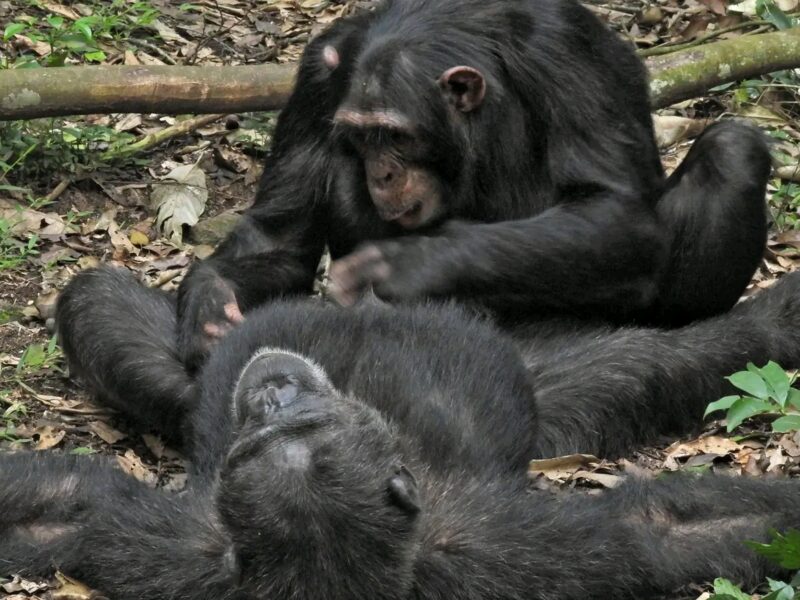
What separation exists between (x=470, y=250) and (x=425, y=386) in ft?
5.24

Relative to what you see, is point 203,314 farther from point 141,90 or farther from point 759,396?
point 759,396

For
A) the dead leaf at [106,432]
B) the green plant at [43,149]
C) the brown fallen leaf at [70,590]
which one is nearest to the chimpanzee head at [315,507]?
the brown fallen leaf at [70,590]

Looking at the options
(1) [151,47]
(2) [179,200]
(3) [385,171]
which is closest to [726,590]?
(3) [385,171]

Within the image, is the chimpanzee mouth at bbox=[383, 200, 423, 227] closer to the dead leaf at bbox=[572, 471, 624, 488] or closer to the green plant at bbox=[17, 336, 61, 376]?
the dead leaf at bbox=[572, 471, 624, 488]

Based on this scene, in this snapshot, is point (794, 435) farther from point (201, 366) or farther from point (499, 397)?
point (201, 366)

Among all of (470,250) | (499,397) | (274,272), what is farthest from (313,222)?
(499,397)

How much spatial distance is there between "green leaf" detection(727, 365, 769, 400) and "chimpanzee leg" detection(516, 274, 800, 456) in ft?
4.80

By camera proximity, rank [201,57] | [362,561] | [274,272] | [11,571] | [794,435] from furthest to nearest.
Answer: [201,57]
[274,272]
[794,435]
[11,571]
[362,561]

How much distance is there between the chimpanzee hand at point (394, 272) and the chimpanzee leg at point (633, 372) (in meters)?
0.67

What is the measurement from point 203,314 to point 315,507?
3.06 m

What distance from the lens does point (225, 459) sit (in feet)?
19.3

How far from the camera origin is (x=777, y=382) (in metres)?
6.64

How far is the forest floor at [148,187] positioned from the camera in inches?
321

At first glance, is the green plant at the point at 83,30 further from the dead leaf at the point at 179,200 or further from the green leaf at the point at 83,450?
the green leaf at the point at 83,450
